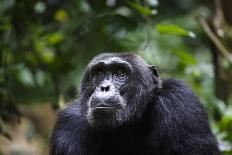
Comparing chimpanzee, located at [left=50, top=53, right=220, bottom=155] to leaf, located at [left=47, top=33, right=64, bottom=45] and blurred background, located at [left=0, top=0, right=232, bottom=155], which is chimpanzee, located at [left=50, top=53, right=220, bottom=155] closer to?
blurred background, located at [left=0, top=0, right=232, bottom=155]

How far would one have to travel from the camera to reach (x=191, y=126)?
5.06 metres

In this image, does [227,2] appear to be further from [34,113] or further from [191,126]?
[34,113]

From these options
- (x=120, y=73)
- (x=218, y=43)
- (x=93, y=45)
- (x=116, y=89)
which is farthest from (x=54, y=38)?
(x=116, y=89)

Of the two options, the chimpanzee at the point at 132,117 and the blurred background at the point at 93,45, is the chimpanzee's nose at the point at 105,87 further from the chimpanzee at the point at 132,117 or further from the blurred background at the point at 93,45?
the blurred background at the point at 93,45

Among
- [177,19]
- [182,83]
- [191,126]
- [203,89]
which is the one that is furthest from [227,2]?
[191,126]

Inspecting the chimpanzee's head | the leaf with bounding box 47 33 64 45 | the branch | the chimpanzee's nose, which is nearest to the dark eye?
the chimpanzee's head

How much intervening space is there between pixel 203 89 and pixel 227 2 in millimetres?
1702

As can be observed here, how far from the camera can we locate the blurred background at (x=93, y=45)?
6270 mm

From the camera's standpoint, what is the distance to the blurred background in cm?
627

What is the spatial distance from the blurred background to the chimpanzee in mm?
830

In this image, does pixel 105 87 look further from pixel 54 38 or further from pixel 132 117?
pixel 54 38

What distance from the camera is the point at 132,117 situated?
5.21 m

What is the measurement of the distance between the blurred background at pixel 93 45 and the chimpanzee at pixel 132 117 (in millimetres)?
830

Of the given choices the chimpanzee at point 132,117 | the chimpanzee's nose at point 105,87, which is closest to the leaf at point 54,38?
the chimpanzee at point 132,117
